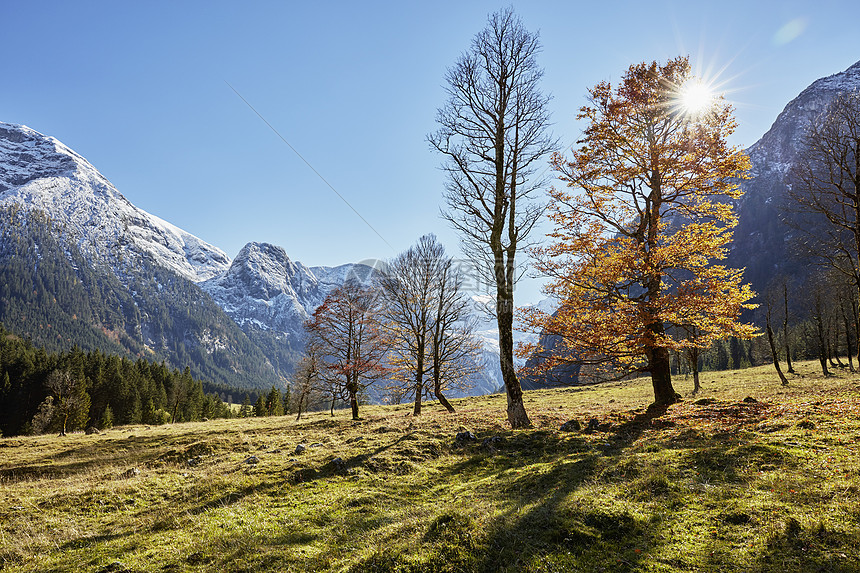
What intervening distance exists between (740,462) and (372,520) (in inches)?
284

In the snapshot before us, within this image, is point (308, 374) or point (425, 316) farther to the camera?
point (308, 374)

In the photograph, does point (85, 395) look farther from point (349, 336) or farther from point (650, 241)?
point (650, 241)

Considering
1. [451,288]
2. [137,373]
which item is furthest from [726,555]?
[137,373]

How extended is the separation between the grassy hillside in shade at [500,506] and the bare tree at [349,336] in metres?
17.2

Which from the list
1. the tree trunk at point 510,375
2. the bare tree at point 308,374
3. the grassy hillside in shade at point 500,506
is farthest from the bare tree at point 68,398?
the tree trunk at point 510,375

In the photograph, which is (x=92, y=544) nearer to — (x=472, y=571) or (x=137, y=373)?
(x=472, y=571)

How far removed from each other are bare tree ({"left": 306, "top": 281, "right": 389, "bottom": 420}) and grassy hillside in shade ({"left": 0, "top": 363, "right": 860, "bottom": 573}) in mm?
17175

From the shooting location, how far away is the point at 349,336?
30281 millimetres

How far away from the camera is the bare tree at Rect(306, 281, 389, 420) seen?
29.5m

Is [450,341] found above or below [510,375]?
above

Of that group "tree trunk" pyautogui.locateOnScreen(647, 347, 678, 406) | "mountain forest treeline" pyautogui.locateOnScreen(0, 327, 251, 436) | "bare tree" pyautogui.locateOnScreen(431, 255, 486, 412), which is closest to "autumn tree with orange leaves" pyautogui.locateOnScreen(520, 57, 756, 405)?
"tree trunk" pyautogui.locateOnScreen(647, 347, 678, 406)

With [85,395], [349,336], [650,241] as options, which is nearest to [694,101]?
[650,241]

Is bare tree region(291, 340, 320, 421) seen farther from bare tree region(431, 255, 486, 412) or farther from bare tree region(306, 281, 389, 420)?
bare tree region(431, 255, 486, 412)

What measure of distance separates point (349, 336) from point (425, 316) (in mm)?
7012
